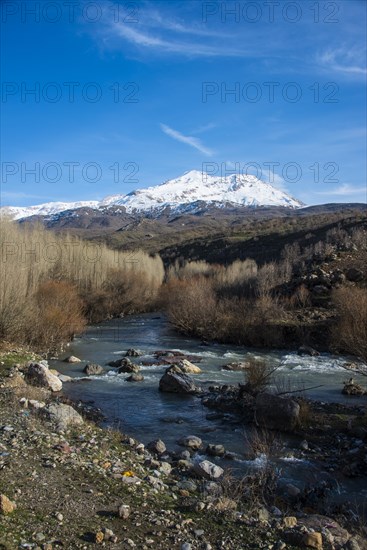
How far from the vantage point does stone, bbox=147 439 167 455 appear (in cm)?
987

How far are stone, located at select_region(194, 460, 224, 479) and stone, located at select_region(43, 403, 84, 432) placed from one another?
3036mm

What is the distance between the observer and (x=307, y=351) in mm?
22656

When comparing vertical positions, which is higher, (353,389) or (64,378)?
(64,378)

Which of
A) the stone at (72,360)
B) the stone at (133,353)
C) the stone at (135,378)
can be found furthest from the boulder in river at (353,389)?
the stone at (72,360)

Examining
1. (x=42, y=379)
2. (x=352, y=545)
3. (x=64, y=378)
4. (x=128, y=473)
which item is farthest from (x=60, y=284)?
(x=352, y=545)

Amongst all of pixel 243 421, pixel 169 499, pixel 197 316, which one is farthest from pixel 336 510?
pixel 197 316

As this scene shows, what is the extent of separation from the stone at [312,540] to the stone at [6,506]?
11.6 feet

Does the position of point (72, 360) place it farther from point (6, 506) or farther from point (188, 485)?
point (6, 506)

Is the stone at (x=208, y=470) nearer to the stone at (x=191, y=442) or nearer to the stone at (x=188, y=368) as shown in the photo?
the stone at (x=191, y=442)

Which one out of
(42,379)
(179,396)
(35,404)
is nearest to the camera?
(35,404)

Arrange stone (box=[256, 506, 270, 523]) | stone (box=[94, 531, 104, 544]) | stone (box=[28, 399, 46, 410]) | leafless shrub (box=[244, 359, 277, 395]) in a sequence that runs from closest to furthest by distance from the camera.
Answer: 1. stone (box=[94, 531, 104, 544])
2. stone (box=[256, 506, 270, 523])
3. stone (box=[28, 399, 46, 410])
4. leafless shrub (box=[244, 359, 277, 395])

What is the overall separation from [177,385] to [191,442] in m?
4.75

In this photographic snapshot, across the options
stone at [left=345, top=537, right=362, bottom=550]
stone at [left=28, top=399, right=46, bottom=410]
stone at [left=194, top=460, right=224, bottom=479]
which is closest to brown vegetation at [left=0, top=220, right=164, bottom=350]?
stone at [left=28, top=399, right=46, bottom=410]

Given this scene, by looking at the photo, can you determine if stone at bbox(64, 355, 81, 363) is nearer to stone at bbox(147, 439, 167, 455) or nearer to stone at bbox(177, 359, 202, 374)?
stone at bbox(177, 359, 202, 374)
